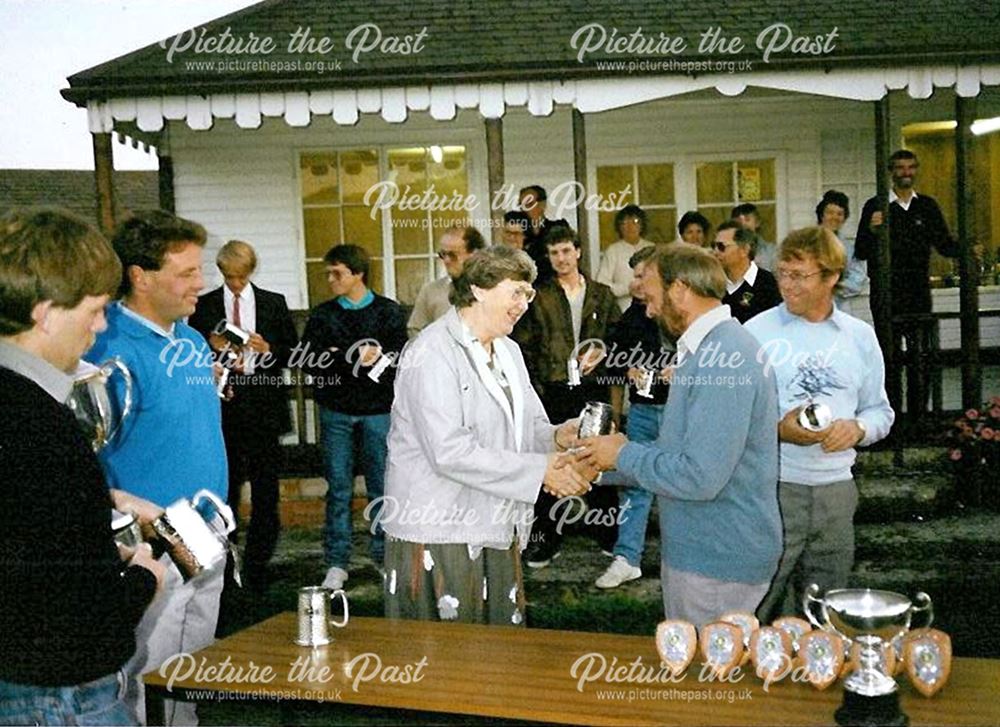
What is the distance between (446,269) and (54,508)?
515cm

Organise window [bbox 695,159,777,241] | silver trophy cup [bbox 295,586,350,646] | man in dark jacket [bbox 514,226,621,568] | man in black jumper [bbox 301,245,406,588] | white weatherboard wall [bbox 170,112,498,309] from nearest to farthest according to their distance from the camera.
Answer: silver trophy cup [bbox 295,586,350,646], man in black jumper [bbox 301,245,406,588], man in dark jacket [bbox 514,226,621,568], white weatherboard wall [bbox 170,112,498,309], window [bbox 695,159,777,241]

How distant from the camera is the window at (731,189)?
11.0m


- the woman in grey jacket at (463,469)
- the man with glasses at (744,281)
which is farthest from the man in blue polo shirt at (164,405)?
the man with glasses at (744,281)

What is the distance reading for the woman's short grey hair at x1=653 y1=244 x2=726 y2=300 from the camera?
11.2 ft

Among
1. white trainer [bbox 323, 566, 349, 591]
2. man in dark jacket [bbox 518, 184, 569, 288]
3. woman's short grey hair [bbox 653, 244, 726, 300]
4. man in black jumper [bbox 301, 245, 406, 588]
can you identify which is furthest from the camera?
man in dark jacket [bbox 518, 184, 569, 288]

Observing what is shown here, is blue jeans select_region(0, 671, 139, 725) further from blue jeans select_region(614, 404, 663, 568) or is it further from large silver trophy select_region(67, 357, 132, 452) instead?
blue jeans select_region(614, 404, 663, 568)

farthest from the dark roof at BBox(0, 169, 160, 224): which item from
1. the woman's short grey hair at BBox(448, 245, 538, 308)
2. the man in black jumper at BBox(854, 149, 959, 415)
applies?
the woman's short grey hair at BBox(448, 245, 538, 308)

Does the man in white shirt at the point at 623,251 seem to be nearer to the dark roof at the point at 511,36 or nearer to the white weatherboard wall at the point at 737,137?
the dark roof at the point at 511,36

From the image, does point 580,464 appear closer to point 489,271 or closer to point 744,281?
point 489,271

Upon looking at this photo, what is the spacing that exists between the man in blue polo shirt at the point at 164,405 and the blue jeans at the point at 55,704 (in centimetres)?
109

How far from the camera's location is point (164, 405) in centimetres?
352

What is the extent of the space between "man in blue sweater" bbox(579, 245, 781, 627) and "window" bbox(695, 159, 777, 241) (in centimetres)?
783

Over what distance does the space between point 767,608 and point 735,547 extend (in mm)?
737

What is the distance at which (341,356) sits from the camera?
6.61 metres
